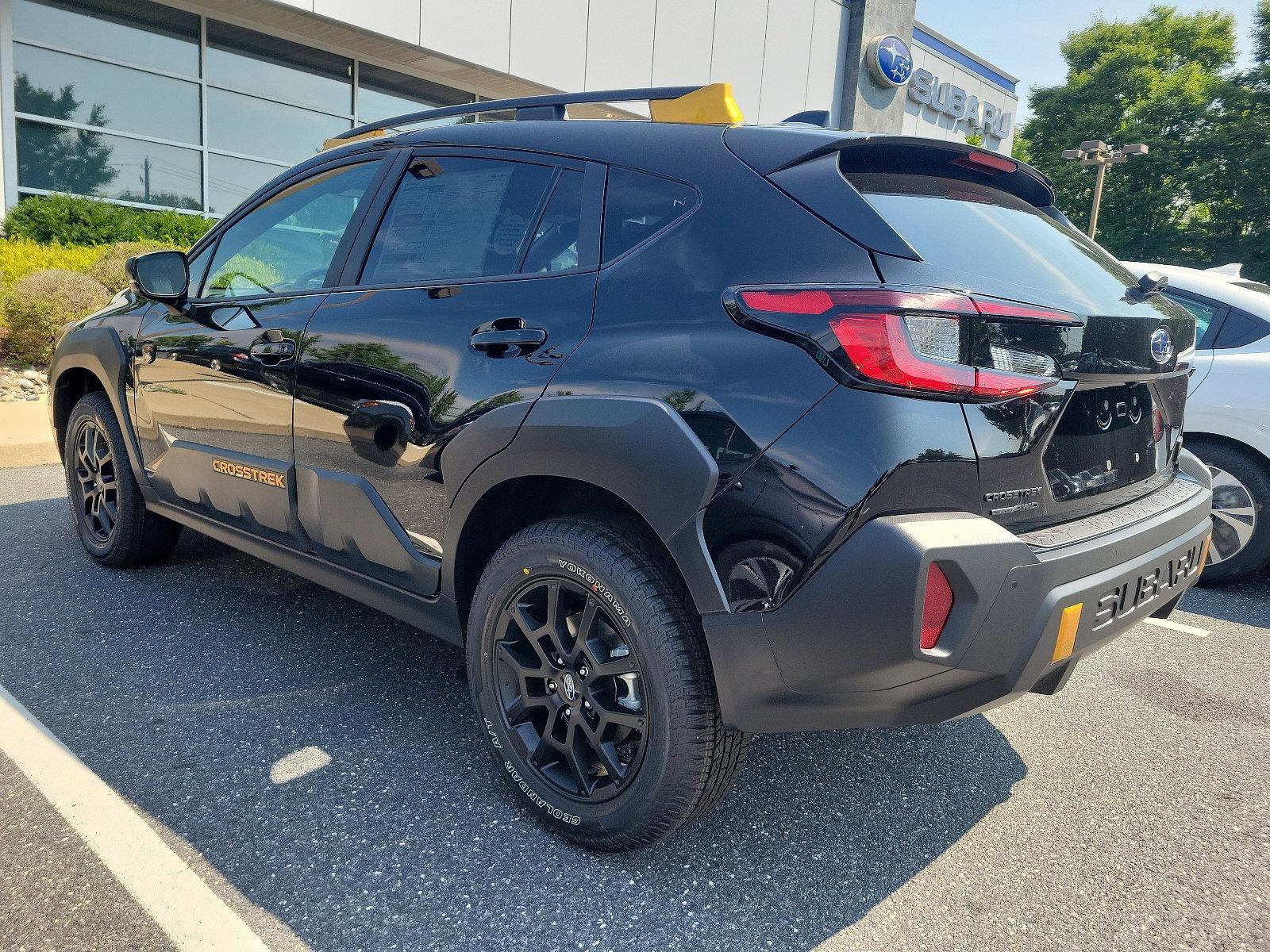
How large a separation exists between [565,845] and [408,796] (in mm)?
454

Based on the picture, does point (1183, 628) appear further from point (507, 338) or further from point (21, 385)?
point (21, 385)

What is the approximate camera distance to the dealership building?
11.4m

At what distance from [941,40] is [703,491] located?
90.5ft

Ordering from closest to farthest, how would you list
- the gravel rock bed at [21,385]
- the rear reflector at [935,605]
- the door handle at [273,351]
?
the rear reflector at [935,605], the door handle at [273,351], the gravel rock bed at [21,385]

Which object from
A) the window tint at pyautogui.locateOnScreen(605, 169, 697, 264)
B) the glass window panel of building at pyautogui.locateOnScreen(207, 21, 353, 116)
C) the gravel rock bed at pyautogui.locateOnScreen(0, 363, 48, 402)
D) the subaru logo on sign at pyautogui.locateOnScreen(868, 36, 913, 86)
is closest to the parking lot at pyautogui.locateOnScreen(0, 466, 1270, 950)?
the window tint at pyautogui.locateOnScreen(605, 169, 697, 264)

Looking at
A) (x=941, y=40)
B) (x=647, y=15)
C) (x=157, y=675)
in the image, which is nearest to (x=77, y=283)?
(x=157, y=675)

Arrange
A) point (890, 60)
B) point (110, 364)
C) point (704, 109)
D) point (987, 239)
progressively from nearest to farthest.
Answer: point (987, 239), point (704, 109), point (110, 364), point (890, 60)

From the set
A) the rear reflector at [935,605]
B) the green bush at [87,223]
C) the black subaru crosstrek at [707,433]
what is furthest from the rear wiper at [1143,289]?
the green bush at [87,223]

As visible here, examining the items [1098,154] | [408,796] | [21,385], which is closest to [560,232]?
[408,796]

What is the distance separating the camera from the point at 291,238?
319cm

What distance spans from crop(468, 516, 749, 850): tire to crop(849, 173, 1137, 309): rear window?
0.87 meters

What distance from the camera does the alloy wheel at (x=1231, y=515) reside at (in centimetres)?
432

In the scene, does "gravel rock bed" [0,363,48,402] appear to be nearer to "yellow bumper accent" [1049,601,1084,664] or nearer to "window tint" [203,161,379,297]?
"window tint" [203,161,379,297]

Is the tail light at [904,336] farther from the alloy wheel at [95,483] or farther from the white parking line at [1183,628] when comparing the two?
the alloy wheel at [95,483]
